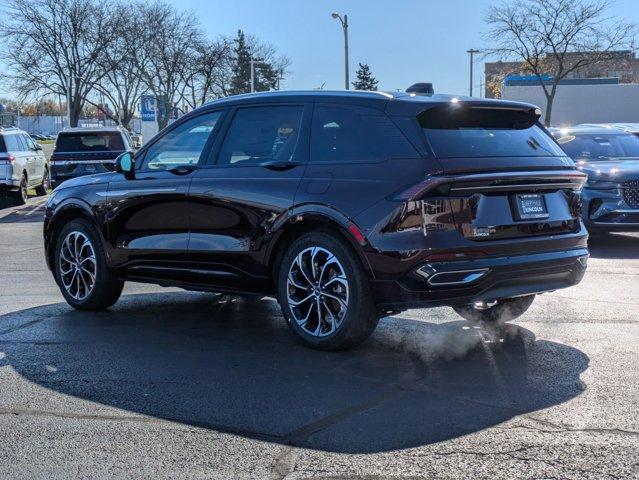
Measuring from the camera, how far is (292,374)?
521cm

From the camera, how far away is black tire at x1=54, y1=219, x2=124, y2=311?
23.6ft

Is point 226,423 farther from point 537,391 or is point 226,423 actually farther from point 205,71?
point 205,71

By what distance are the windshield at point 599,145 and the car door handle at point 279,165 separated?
7.87m

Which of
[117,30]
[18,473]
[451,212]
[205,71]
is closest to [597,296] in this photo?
[451,212]

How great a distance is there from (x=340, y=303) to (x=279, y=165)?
1125 mm

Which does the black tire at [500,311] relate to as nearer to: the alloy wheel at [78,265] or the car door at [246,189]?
the car door at [246,189]

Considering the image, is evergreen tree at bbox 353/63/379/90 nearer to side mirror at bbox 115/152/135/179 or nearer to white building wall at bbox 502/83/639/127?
white building wall at bbox 502/83/639/127

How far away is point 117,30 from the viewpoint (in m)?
44.2

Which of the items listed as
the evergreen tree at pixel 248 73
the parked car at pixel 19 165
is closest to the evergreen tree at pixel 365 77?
the evergreen tree at pixel 248 73

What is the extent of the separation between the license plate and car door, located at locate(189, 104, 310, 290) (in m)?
1.51

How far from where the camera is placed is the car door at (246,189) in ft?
19.2

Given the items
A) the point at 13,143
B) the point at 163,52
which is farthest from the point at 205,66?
the point at 13,143

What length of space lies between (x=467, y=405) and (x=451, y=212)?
1.23m

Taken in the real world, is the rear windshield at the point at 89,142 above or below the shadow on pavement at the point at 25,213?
above
